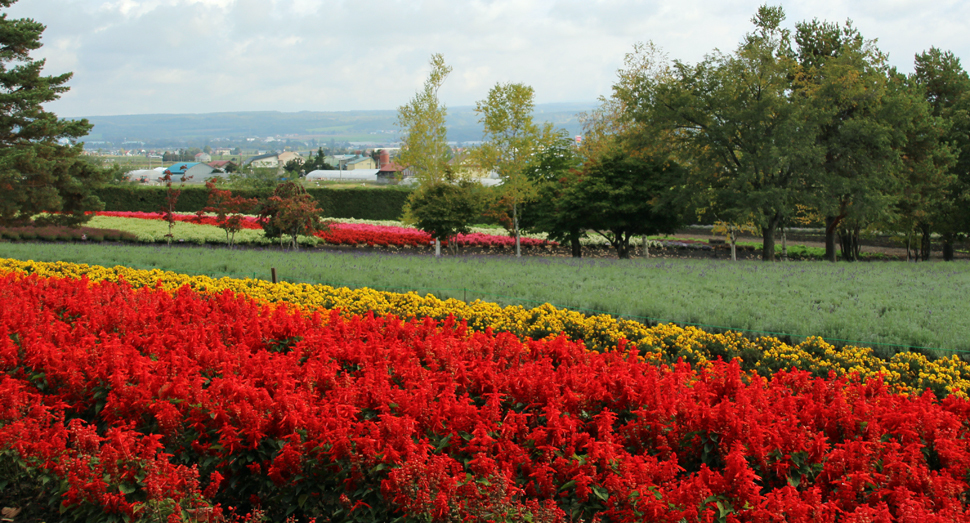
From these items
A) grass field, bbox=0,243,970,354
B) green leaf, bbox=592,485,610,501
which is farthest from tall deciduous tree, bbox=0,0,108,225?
green leaf, bbox=592,485,610,501

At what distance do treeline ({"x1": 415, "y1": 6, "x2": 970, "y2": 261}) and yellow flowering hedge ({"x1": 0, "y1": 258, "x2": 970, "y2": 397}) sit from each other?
1150 cm

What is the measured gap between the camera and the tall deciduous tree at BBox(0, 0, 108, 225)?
834 inches

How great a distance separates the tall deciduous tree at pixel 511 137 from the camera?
21.5 m

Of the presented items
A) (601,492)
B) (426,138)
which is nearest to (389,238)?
(426,138)

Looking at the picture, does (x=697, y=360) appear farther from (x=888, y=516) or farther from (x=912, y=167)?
(x=912, y=167)

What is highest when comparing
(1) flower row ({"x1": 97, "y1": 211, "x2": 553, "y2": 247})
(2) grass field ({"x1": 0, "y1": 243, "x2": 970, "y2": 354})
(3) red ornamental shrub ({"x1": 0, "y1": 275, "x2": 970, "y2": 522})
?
(1) flower row ({"x1": 97, "y1": 211, "x2": 553, "y2": 247})

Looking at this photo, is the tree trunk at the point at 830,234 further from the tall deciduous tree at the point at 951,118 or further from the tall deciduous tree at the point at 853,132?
the tall deciduous tree at the point at 951,118

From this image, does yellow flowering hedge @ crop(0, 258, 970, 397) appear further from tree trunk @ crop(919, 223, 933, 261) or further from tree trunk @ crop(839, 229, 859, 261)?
tree trunk @ crop(839, 229, 859, 261)

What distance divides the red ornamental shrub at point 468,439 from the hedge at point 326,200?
31.4m

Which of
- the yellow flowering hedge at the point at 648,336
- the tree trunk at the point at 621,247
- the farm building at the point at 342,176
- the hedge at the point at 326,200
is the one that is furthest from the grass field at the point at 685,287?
the farm building at the point at 342,176

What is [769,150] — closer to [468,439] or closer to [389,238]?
[389,238]

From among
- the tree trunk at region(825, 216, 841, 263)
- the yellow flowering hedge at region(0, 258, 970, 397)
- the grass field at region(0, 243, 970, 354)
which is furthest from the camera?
the tree trunk at region(825, 216, 841, 263)

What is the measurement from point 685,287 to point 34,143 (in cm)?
2308

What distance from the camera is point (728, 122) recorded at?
18.5 m
